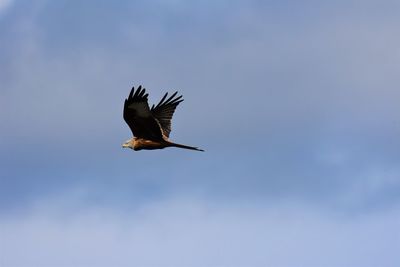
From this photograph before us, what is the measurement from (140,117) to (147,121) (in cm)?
32

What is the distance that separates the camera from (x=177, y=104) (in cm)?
4262

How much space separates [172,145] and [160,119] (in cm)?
237

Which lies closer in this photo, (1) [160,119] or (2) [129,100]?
(2) [129,100]

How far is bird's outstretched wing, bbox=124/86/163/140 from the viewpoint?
128ft

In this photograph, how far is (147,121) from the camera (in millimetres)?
39938

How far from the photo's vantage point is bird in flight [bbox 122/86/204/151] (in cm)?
3916

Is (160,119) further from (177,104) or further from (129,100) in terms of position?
(129,100)

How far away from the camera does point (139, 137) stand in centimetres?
4094

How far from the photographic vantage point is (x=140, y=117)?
39.7 meters

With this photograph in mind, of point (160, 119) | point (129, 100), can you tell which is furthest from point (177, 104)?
point (129, 100)

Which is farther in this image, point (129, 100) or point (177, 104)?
point (177, 104)

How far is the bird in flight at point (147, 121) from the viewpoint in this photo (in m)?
39.2

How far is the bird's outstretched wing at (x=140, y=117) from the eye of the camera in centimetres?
3906

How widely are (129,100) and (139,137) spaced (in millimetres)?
2204
